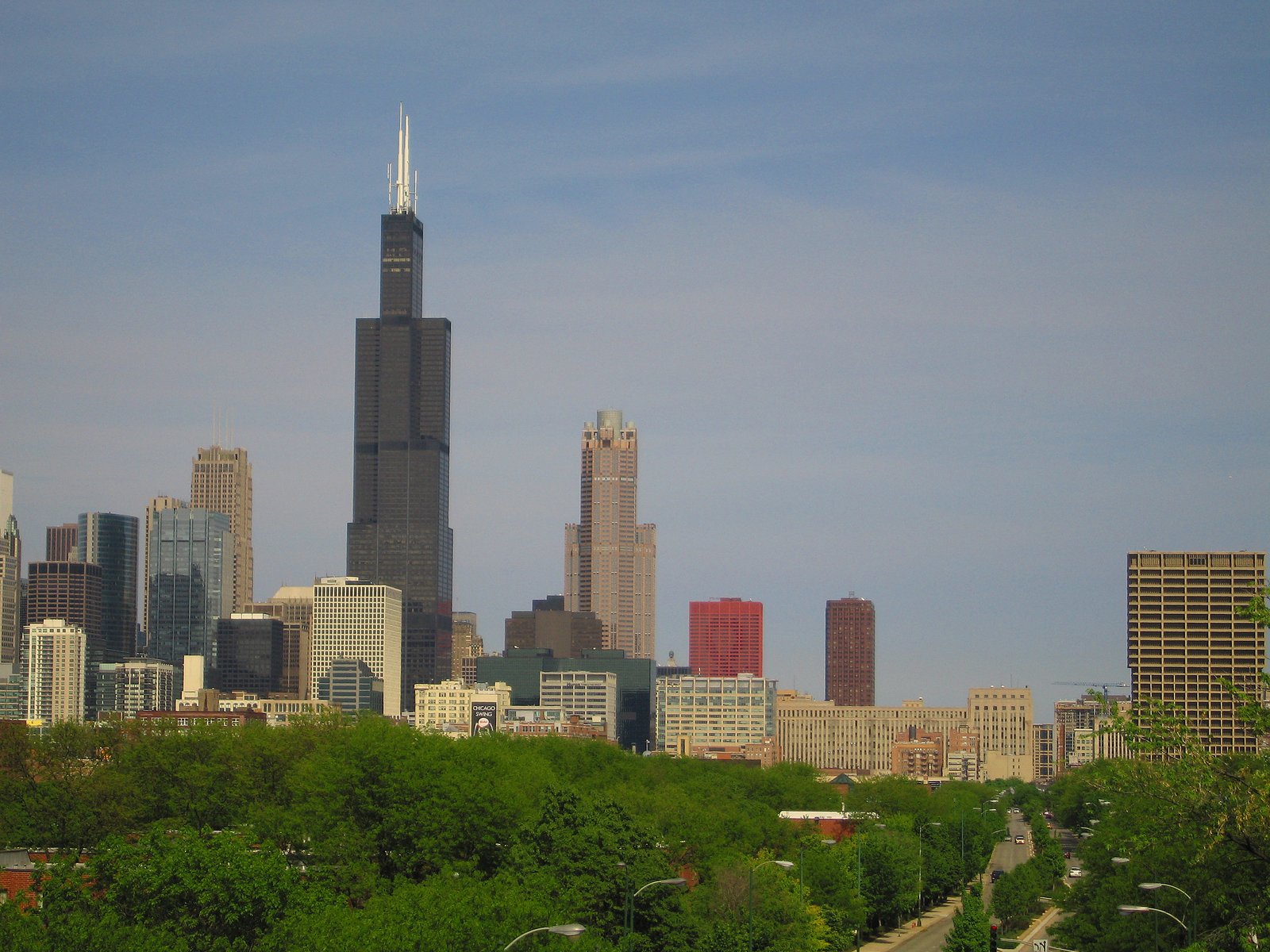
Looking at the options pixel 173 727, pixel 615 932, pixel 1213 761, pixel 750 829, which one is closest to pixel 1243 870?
pixel 1213 761

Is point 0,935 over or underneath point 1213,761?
underneath

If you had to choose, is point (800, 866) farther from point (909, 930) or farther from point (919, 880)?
Answer: point (919, 880)

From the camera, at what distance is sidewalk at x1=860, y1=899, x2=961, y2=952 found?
123 m

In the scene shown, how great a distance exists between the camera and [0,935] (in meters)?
51.7

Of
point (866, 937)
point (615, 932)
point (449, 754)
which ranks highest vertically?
point (449, 754)

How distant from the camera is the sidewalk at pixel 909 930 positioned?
123 metres

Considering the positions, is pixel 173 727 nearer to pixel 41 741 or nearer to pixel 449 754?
pixel 41 741

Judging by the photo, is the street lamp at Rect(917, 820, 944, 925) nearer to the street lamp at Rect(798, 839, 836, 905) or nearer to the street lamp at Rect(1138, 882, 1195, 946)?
the street lamp at Rect(798, 839, 836, 905)

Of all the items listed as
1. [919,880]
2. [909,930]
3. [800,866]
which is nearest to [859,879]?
[800,866]

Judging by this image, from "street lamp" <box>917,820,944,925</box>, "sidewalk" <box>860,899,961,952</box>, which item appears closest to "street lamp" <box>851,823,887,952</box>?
"sidewalk" <box>860,899,961,952</box>

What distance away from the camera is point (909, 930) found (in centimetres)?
13562

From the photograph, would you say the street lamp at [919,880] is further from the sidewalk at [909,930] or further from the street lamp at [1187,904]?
the street lamp at [1187,904]

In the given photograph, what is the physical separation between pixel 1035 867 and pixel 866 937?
34.4 metres

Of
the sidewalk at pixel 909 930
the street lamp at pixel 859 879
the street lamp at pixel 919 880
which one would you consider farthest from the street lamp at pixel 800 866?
the sidewalk at pixel 909 930
